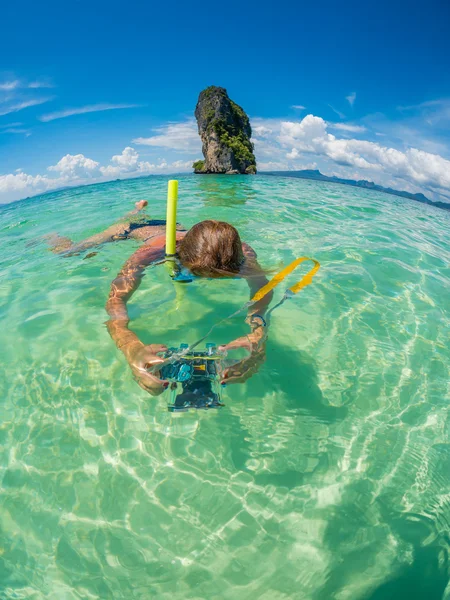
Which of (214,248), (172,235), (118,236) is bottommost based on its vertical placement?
(118,236)

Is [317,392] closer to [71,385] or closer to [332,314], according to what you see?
[332,314]

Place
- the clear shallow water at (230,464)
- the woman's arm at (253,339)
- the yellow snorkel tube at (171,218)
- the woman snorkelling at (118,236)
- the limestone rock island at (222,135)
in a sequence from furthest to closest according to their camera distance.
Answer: the limestone rock island at (222,135), the woman snorkelling at (118,236), the yellow snorkel tube at (171,218), the woman's arm at (253,339), the clear shallow water at (230,464)

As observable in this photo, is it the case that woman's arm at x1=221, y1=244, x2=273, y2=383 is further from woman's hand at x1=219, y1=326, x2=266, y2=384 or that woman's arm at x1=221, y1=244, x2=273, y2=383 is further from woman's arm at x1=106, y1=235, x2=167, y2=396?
woman's arm at x1=106, y1=235, x2=167, y2=396

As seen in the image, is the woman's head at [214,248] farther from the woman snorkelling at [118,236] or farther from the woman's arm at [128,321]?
the woman snorkelling at [118,236]

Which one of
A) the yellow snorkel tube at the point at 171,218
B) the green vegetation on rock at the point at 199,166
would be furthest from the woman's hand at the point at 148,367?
the green vegetation on rock at the point at 199,166

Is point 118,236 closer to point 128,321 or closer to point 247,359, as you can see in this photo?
point 128,321

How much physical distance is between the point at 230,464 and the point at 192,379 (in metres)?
0.71

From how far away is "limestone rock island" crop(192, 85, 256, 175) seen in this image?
68.4m

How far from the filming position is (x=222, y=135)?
69.7 m

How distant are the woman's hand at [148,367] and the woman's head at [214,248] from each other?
1.73m

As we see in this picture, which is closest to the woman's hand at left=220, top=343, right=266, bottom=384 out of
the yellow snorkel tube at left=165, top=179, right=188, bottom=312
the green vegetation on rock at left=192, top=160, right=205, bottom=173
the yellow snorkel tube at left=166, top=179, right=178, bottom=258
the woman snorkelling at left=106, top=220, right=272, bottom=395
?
the woman snorkelling at left=106, top=220, right=272, bottom=395

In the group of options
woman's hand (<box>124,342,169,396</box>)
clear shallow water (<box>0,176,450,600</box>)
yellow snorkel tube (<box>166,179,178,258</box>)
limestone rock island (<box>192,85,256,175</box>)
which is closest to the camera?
clear shallow water (<box>0,176,450,600</box>)

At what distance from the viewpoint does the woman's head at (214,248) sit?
393 centimetres

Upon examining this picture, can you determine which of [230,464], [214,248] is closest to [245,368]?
[230,464]
